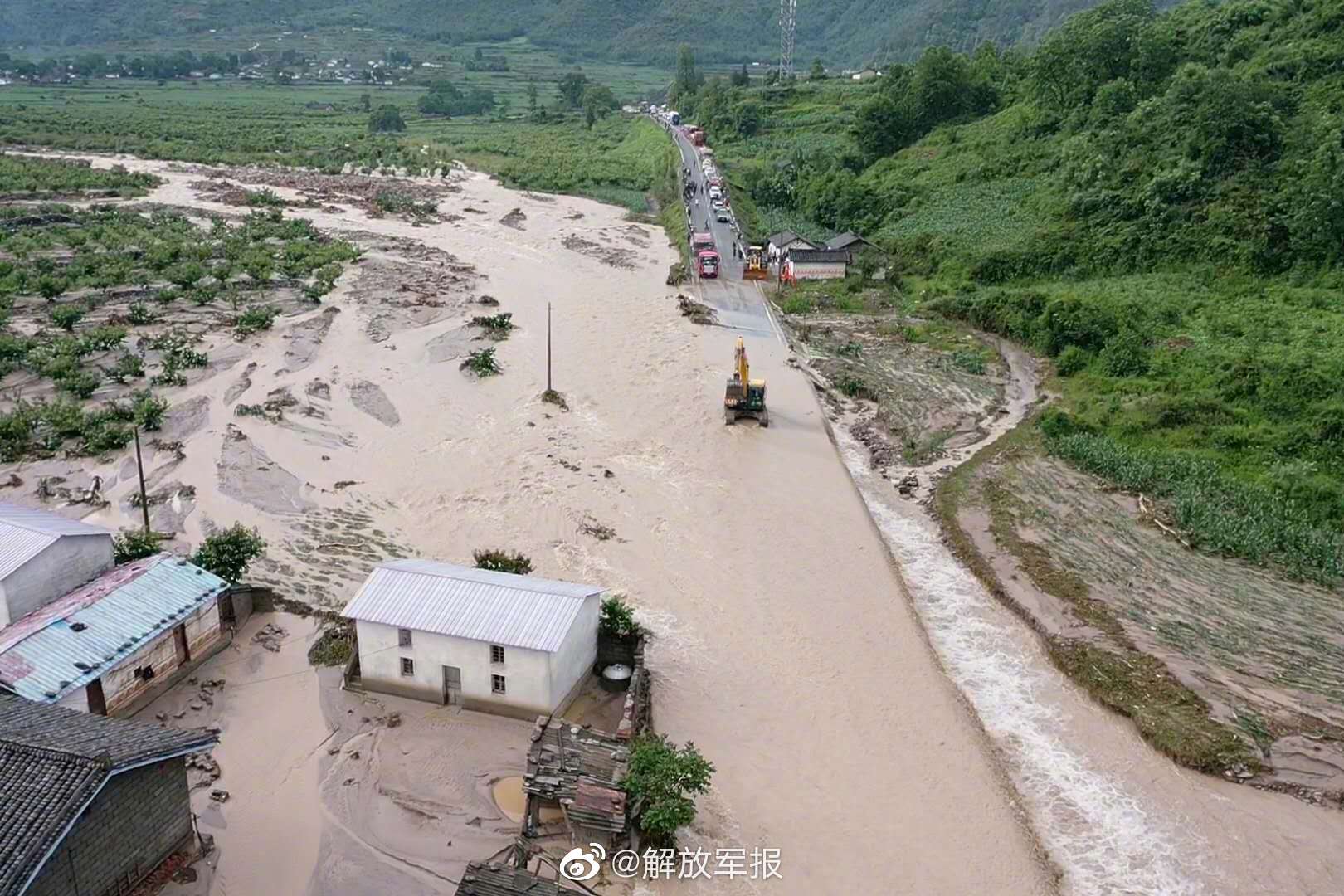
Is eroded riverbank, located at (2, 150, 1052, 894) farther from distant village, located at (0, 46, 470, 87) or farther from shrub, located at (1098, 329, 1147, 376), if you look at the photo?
distant village, located at (0, 46, 470, 87)

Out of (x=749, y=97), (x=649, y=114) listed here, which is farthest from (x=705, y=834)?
(x=649, y=114)

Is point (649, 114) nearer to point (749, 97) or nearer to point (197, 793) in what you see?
point (749, 97)

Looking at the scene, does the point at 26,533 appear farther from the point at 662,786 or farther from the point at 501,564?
the point at 662,786

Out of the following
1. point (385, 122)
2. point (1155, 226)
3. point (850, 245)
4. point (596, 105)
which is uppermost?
point (596, 105)

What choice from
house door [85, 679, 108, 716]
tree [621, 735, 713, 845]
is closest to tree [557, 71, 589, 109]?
house door [85, 679, 108, 716]

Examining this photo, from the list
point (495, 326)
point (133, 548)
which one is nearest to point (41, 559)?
point (133, 548)

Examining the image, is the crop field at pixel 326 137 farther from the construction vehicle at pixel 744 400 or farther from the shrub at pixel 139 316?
the construction vehicle at pixel 744 400

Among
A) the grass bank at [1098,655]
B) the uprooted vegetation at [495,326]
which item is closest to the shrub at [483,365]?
the uprooted vegetation at [495,326]
